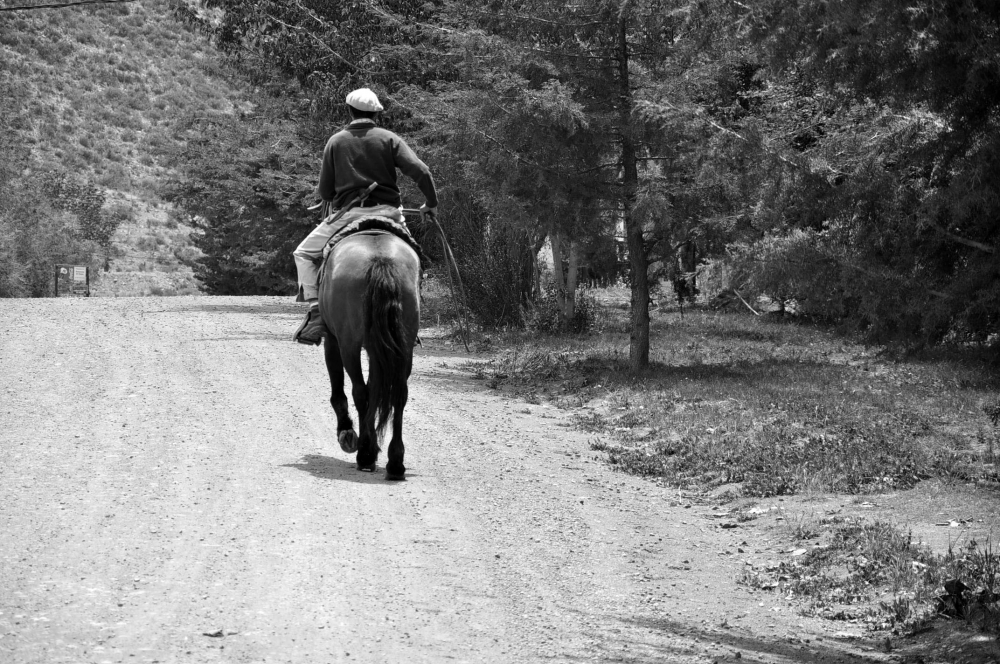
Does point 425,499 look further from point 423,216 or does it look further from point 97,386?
point 97,386

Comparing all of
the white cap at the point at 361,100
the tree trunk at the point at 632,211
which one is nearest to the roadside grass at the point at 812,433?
the tree trunk at the point at 632,211

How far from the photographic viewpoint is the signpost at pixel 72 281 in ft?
133

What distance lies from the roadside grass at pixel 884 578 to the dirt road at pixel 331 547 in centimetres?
30

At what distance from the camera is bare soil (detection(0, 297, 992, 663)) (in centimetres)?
585

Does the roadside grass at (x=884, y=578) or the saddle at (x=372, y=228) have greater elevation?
the saddle at (x=372, y=228)

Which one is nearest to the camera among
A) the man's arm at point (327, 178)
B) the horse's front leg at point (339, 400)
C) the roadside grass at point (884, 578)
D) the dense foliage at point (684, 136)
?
the roadside grass at point (884, 578)

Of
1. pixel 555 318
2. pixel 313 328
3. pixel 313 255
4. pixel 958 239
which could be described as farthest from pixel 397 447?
pixel 555 318

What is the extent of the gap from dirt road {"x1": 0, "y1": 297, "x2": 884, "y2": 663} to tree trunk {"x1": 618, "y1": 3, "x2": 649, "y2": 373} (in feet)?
14.7

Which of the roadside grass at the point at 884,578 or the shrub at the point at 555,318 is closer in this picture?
the roadside grass at the point at 884,578

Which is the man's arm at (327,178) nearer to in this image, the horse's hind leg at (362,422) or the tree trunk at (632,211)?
the horse's hind leg at (362,422)

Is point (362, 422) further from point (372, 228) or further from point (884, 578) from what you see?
point (884, 578)

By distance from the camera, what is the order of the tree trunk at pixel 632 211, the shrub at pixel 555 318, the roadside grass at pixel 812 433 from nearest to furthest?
1. the roadside grass at pixel 812 433
2. the tree trunk at pixel 632 211
3. the shrub at pixel 555 318

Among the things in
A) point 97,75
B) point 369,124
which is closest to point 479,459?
point 369,124

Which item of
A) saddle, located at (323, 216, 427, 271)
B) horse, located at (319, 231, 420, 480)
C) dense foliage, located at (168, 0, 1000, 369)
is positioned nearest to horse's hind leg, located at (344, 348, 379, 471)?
horse, located at (319, 231, 420, 480)
